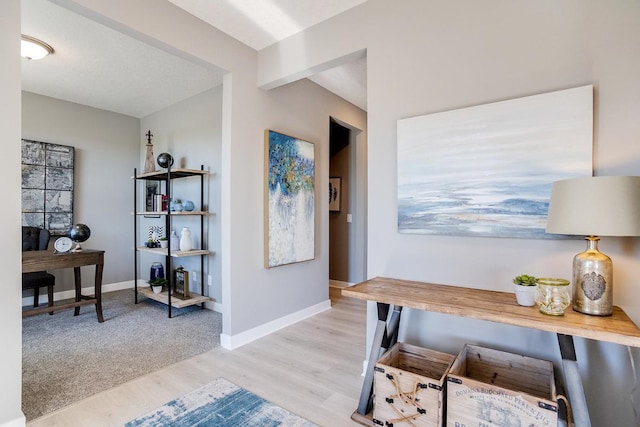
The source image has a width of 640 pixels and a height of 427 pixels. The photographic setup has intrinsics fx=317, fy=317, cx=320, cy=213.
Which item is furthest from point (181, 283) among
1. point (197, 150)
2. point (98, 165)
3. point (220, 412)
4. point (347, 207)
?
point (347, 207)

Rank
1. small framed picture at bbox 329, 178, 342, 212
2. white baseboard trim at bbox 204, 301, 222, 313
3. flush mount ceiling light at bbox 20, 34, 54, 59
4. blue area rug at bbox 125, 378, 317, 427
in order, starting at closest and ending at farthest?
1. blue area rug at bbox 125, 378, 317, 427
2. flush mount ceiling light at bbox 20, 34, 54, 59
3. white baseboard trim at bbox 204, 301, 222, 313
4. small framed picture at bbox 329, 178, 342, 212

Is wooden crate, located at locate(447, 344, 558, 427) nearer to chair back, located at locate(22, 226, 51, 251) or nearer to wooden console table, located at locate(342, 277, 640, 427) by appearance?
wooden console table, located at locate(342, 277, 640, 427)

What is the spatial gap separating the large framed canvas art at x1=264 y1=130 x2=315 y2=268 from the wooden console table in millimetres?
1266

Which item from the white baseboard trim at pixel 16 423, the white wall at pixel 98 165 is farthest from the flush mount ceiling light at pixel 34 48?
the white baseboard trim at pixel 16 423

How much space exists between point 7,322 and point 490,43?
2.84m

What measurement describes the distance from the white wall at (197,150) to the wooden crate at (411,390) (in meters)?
2.43

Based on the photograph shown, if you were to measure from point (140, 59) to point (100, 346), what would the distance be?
2567 millimetres

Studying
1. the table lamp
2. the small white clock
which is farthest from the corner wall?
the table lamp

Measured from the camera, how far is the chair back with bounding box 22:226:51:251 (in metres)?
3.52

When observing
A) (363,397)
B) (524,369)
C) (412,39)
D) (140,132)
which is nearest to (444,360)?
(524,369)

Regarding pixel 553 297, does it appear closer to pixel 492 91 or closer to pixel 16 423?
pixel 492 91

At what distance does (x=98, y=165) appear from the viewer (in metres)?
4.37

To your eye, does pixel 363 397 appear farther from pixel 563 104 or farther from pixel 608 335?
pixel 563 104

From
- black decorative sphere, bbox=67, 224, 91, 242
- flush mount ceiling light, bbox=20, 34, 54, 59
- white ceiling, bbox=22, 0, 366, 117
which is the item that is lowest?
black decorative sphere, bbox=67, 224, 91, 242
